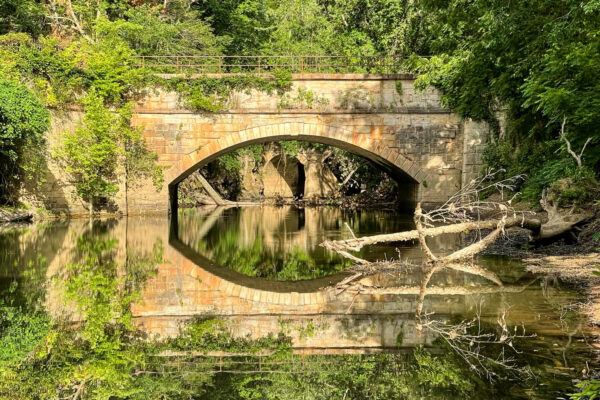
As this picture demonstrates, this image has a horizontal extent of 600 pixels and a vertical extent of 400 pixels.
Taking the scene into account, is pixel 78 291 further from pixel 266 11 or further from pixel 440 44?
pixel 266 11

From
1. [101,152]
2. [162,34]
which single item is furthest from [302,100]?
[162,34]

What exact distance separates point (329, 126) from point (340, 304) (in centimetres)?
1221

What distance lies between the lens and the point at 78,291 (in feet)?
20.7

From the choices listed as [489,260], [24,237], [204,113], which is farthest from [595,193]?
[204,113]

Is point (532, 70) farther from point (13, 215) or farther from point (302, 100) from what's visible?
point (13, 215)

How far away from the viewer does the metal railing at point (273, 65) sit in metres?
17.5

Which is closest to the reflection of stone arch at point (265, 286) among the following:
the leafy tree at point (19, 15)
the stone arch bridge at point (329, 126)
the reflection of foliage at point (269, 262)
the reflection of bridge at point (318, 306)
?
the reflection of bridge at point (318, 306)

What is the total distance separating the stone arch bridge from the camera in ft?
57.0

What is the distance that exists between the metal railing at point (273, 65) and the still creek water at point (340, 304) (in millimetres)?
8034

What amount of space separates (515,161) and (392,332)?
478 inches

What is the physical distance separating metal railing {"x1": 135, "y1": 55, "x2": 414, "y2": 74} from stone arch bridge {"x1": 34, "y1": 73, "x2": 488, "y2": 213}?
0.79 m

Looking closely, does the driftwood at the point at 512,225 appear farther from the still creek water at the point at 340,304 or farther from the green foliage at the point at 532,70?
the green foliage at the point at 532,70

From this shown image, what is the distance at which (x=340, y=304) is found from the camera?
5.82m

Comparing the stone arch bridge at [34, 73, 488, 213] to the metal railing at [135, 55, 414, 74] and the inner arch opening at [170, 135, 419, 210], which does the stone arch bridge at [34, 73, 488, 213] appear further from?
the inner arch opening at [170, 135, 419, 210]
